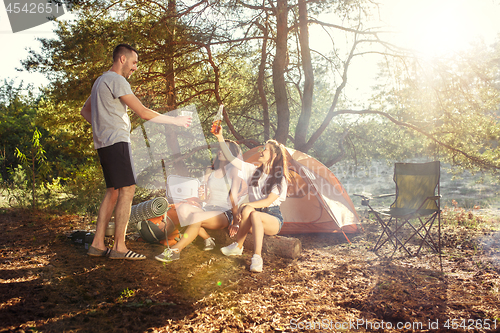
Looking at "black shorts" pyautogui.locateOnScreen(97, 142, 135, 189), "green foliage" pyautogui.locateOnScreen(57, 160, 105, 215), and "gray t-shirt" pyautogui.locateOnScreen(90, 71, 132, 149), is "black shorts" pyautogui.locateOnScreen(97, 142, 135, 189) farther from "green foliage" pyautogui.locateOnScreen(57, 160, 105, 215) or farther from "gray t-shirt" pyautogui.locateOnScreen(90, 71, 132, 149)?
"green foliage" pyautogui.locateOnScreen(57, 160, 105, 215)

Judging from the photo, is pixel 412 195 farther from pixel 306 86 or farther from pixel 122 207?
pixel 306 86

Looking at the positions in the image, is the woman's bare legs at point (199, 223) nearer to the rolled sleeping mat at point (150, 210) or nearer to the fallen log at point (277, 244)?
the rolled sleeping mat at point (150, 210)

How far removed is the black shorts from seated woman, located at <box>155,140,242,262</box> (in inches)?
35.8

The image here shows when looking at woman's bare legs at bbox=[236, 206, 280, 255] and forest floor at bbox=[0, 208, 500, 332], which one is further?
woman's bare legs at bbox=[236, 206, 280, 255]

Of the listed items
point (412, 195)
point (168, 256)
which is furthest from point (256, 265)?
point (412, 195)

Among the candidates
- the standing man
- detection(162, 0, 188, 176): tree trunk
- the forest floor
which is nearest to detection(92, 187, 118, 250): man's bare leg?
the standing man

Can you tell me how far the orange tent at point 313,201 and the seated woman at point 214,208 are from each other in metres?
1.63

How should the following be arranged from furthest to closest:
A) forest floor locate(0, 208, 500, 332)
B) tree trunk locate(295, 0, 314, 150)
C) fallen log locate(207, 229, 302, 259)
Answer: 1. tree trunk locate(295, 0, 314, 150)
2. fallen log locate(207, 229, 302, 259)
3. forest floor locate(0, 208, 500, 332)

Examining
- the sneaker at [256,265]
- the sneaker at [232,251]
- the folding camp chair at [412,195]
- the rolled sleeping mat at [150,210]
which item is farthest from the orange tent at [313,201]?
the rolled sleeping mat at [150,210]

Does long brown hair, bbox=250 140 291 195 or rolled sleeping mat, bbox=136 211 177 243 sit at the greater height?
long brown hair, bbox=250 140 291 195

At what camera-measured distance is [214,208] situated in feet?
11.6

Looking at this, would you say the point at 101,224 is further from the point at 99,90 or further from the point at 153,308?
the point at 99,90

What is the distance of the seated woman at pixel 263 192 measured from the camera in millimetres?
3248

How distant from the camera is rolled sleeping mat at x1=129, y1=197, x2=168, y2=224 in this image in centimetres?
319
